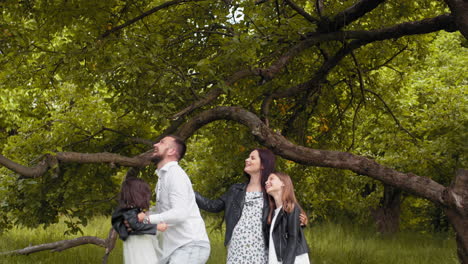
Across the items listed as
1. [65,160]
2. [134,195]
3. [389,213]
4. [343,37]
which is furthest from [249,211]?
[389,213]

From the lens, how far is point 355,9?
850 centimetres

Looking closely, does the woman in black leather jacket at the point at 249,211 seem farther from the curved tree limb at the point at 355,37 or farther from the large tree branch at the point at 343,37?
the curved tree limb at the point at 355,37

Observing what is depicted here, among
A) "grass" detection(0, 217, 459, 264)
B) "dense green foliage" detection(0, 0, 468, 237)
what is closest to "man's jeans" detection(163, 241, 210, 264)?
"dense green foliage" detection(0, 0, 468, 237)

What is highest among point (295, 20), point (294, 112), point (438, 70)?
point (438, 70)

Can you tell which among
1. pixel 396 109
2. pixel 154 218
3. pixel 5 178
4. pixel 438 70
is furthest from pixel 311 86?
pixel 438 70

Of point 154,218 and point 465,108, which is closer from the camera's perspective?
point 154,218

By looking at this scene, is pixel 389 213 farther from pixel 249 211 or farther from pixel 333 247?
pixel 249 211

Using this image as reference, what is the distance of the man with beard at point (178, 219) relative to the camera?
13.9ft

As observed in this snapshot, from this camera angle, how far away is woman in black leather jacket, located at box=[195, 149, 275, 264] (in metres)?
4.75

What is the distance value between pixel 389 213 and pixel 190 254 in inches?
508

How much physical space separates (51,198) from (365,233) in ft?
30.4

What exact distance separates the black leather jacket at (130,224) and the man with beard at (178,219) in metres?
0.05

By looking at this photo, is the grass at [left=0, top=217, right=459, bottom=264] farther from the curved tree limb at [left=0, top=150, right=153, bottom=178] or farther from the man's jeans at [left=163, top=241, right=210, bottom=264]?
the man's jeans at [left=163, top=241, right=210, bottom=264]

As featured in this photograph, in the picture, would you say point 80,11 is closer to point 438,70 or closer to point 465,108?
point 465,108
